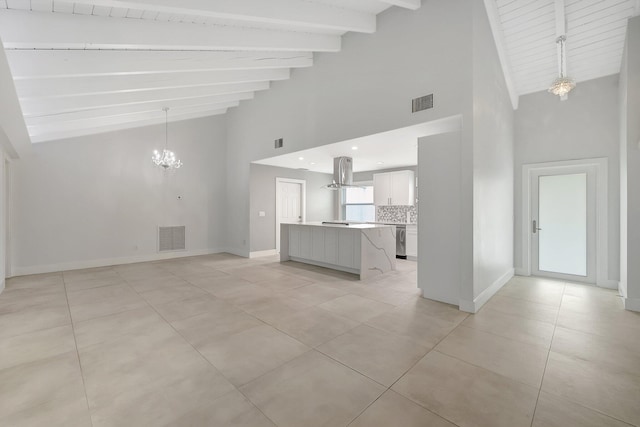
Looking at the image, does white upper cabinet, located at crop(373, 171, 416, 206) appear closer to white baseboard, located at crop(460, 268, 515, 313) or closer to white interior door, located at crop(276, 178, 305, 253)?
white interior door, located at crop(276, 178, 305, 253)

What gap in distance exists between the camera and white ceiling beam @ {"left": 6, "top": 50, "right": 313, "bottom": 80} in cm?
300

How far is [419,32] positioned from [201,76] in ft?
11.6

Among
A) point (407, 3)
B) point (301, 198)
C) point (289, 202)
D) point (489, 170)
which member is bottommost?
point (289, 202)

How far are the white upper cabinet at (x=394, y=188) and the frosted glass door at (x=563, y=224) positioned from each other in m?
2.81

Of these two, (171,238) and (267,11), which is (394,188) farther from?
(171,238)

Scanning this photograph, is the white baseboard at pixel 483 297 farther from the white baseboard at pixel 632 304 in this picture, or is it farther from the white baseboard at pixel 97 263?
the white baseboard at pixel 97 263

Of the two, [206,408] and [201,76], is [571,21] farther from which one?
[206,408]

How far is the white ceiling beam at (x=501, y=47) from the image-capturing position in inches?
139

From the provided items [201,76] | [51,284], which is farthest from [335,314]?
[51,284]

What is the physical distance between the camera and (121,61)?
347cm

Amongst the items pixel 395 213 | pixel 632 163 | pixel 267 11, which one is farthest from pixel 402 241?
pixel 267 11

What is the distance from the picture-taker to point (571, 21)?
364 cm

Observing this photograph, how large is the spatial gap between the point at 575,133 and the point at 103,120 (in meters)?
8.99

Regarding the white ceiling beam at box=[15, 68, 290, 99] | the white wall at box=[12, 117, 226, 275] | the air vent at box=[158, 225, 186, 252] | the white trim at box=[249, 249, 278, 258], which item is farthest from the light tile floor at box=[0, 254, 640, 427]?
the white trim at box=[249, 249, 278, 258]
